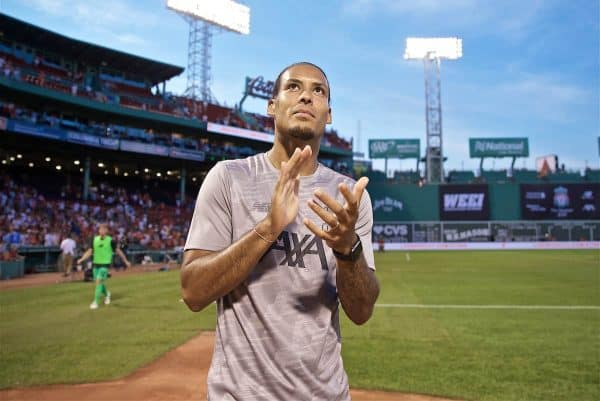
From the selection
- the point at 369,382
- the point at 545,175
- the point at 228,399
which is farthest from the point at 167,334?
the point at 545,175

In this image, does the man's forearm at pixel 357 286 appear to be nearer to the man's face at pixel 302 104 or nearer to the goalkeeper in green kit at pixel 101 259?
the man's face at pixel 302 104

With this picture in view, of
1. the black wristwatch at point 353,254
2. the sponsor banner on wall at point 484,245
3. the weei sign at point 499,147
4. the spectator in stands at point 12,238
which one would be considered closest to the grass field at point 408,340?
the black wristwatch at point 353,254

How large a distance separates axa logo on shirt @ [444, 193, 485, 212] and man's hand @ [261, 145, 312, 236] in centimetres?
4899

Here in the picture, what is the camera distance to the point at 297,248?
213cm

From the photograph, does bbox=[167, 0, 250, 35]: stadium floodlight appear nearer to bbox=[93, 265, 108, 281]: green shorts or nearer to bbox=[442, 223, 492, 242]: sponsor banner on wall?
bbox=[442, 223, 492, 242]: sponsor banner on wall

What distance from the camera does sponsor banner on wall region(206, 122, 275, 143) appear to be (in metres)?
40.0

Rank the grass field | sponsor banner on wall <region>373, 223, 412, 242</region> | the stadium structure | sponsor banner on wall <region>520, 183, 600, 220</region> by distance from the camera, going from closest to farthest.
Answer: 1. the grass field
2. the stadium structure
3. sponsor banner on wall <region>373, 223, 412, 242</region>
4. sponsor banner on wall <region>520, 183, 600, 220</region>

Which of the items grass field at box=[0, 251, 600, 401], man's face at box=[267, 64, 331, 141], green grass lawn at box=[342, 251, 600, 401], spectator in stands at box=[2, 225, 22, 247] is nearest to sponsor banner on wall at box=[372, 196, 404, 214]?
grass field at box=[0, 251, 600, 401]

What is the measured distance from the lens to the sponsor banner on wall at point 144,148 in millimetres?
34312

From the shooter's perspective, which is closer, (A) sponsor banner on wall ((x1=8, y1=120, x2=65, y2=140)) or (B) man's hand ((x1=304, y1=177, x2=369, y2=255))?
(B) man's hand ((x1=304, y1=177, x2=369, y2=255))

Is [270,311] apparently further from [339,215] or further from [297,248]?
[339,215]

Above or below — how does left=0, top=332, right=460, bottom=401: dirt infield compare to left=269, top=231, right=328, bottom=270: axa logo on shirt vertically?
below

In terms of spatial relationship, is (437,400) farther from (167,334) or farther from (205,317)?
(205,317)

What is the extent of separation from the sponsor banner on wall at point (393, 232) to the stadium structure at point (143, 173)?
143 mm
